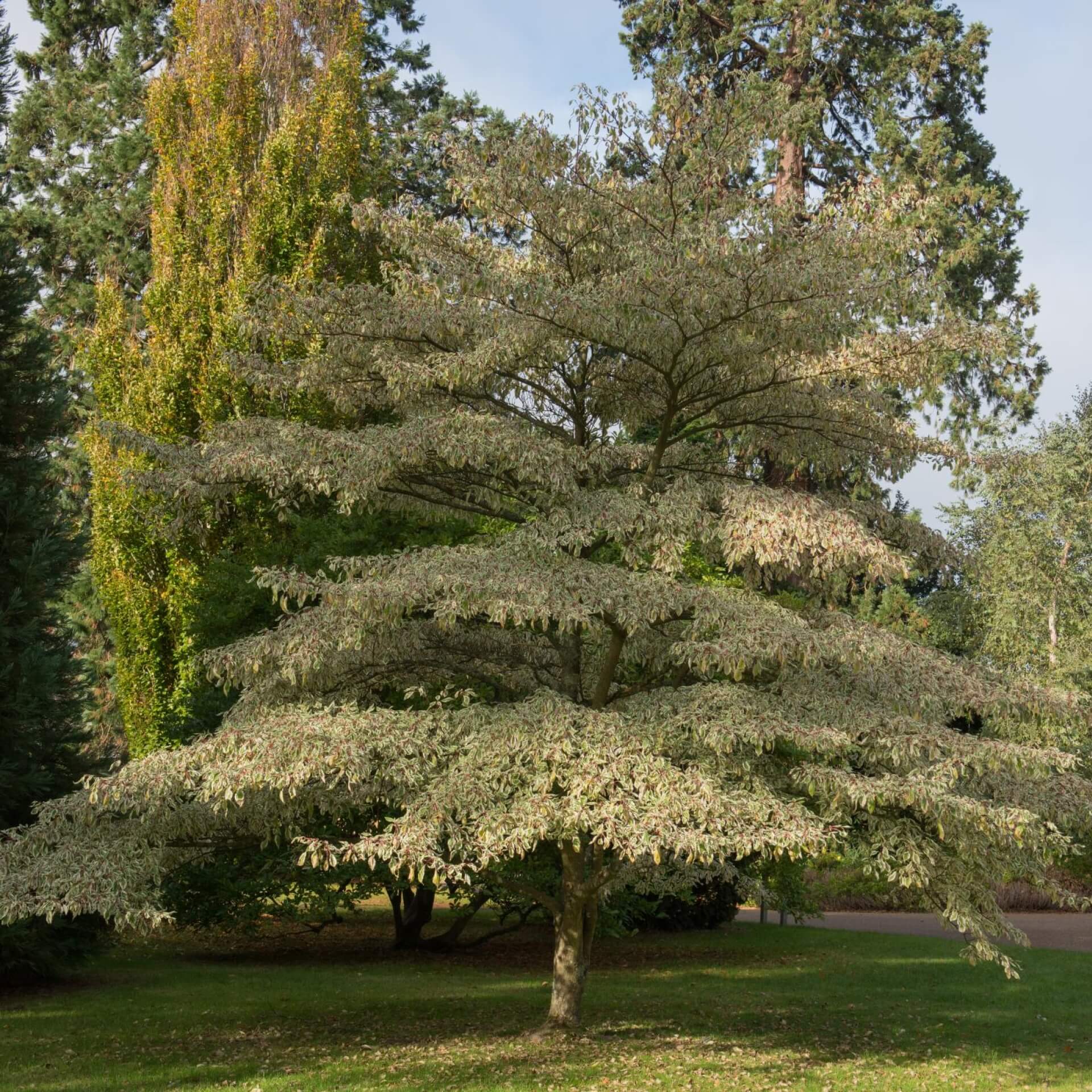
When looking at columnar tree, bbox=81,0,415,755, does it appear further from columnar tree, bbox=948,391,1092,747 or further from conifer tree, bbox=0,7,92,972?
columnar tree, bbox=948,391,1092,747

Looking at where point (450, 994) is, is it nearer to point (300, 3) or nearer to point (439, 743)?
point (439, 743)

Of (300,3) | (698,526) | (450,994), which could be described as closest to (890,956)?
(450,994)

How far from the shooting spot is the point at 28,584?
394 inches

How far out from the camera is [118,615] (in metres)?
15.3

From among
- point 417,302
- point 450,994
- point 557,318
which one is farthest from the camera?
point 450,994

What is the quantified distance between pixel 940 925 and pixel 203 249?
13063 millimetres

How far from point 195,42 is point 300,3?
1.60 m

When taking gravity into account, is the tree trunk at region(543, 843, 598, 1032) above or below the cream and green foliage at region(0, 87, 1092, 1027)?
below

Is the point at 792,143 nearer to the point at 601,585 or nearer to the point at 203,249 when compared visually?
the point at 203,249

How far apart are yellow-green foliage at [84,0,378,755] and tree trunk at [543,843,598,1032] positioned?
6695mm

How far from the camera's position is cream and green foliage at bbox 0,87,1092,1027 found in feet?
22.2

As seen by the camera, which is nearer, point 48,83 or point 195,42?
point 195,42

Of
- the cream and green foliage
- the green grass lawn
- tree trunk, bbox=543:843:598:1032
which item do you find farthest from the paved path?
the cream and green foliage

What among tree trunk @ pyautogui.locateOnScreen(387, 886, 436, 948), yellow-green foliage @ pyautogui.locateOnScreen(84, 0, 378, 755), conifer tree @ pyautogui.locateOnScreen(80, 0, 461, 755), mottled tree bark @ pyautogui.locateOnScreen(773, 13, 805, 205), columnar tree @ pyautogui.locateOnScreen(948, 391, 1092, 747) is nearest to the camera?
tree trunk @ pyautogui.locateOnScreen(387, 886, 436, 948)
